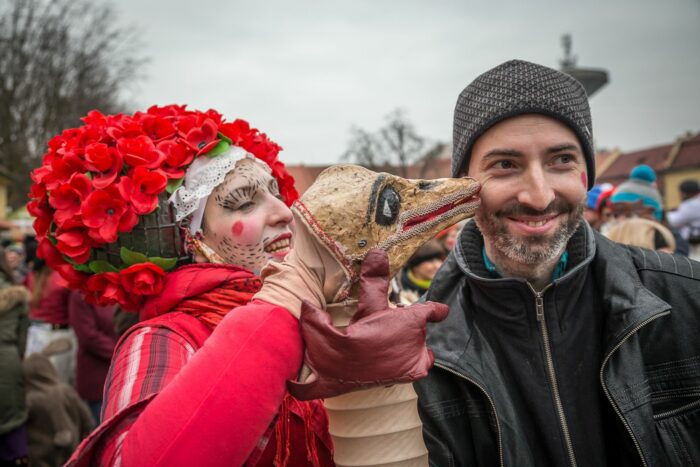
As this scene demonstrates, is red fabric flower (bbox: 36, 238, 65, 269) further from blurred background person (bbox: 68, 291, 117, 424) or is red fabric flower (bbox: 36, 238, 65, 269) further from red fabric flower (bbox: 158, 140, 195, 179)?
blurred background person (bbox: 68, 291, 117, 424)

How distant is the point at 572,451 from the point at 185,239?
1.57m

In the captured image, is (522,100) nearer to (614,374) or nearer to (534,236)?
(534,236)

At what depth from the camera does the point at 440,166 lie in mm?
19078

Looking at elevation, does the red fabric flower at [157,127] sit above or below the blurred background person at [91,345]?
above

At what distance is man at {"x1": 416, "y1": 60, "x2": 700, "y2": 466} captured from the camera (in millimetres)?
1689

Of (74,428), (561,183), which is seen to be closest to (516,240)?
(561,183)

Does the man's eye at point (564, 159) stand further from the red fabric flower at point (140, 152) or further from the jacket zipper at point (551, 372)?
the red fabric flower at point (140, 152)

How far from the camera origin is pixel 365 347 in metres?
1.22

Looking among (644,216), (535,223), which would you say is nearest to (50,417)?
(535,223)

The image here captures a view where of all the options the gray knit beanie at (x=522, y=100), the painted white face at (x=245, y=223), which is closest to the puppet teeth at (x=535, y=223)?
the gray knit beanie at (x=522, y=100)

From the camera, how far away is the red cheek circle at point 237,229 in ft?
6.85

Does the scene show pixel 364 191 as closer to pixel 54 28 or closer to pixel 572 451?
pixel 572 451

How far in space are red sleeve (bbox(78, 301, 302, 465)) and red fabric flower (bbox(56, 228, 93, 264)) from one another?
94 cm

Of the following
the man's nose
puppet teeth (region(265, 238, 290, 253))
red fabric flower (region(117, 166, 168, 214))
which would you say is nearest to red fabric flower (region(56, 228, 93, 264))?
red fabric flower (region(117, 166, 168, 214))
